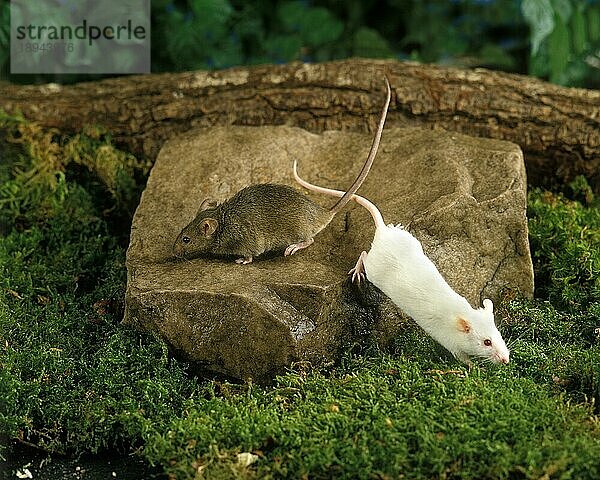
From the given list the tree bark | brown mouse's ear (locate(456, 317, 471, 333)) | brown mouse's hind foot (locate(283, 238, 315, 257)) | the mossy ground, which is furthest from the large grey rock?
brown mouse's ear (locate(456, 317, 471, 333))

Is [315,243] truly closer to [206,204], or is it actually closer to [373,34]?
[206,204]

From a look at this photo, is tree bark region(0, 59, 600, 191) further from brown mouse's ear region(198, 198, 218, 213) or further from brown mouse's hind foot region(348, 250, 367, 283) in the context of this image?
brown mouse's hind foot region(348, 250, 367, 283)

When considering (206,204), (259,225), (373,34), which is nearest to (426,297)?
(259,225)

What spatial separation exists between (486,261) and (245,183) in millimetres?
1570

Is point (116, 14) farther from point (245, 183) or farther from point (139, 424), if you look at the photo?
point (139, 424)

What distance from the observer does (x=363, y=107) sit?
19.7 ft

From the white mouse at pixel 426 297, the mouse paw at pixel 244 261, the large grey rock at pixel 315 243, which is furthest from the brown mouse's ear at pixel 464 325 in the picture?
the mouse paw at pixel 244 261

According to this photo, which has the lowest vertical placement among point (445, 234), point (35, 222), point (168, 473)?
point (35, 222)

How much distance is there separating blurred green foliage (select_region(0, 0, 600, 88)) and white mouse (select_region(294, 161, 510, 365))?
313cm

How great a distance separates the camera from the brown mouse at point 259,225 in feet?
15.2

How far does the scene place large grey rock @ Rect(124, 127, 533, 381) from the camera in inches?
166

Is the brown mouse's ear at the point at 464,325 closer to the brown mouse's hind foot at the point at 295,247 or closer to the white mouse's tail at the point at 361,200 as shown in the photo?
the white mouse's tail at the point at 361,200

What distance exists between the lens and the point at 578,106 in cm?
598

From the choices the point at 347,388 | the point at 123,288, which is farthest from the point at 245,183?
the point at 347,388
